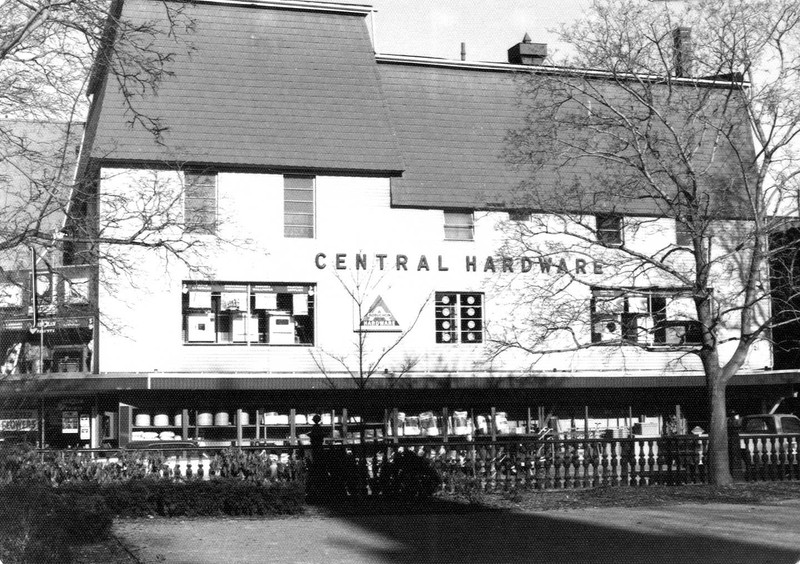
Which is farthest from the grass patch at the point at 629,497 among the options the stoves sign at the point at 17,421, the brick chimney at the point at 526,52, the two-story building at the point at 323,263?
the brick chimney at the point at 526,52

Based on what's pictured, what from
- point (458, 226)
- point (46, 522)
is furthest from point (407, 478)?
point (458, 226)

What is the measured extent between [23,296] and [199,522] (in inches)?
250

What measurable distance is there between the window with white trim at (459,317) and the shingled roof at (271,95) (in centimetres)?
516

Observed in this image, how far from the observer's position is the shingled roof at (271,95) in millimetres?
37719

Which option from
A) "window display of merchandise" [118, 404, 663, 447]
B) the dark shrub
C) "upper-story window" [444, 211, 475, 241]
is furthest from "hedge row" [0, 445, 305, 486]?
"upper-story window" [444, 211, 475, 241]

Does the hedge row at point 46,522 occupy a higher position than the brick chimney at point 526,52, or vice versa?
the brick chimney at point 526,52

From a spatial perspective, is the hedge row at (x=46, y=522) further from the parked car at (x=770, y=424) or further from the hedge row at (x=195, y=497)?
the parked car at (x=770, y=424)

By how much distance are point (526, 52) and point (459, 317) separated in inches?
466

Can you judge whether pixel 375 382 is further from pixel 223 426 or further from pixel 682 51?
pixel 682 51

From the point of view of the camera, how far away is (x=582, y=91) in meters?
24.8

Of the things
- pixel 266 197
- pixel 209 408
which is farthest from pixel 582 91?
pixel 209 408

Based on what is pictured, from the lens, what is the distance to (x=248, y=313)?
3834 cm

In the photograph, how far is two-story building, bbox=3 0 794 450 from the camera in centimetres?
3741

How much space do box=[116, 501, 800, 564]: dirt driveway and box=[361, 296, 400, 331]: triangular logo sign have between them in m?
18.3
